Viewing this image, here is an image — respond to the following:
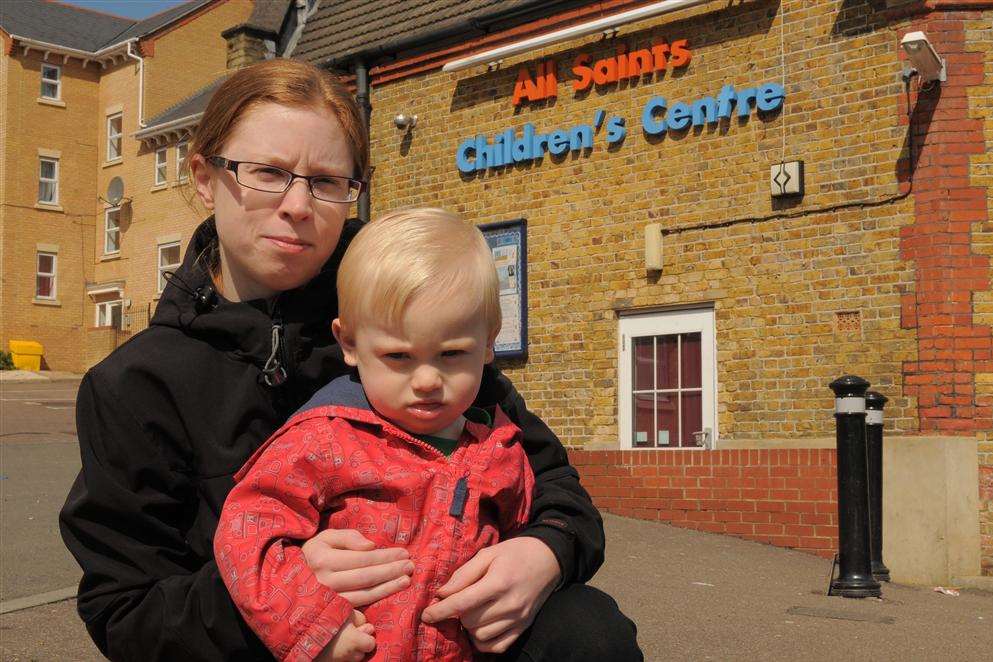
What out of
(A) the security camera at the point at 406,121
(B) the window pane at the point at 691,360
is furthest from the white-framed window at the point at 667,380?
(A) the security camera at the point at 406,121

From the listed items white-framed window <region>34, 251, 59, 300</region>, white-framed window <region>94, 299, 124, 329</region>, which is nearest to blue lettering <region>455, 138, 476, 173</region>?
white-framed window <region>94, 299, 124, 329</region>

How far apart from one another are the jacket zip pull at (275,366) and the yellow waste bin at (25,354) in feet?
119

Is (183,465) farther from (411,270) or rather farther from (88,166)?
(88,166)

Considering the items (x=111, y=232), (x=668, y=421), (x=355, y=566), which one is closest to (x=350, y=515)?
(x=355, y=566)

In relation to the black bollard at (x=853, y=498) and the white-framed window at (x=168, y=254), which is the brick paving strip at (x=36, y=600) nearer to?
the black bollard at (x=853, y=498)

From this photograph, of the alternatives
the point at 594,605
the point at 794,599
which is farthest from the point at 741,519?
the point at 594,605

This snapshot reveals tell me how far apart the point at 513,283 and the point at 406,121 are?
108 inches

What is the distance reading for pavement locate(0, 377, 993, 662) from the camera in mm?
6199

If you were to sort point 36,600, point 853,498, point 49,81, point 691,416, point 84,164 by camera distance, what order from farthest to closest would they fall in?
1. point 84,164
2. point 49,81
3. point 691,416
4. point 853,498
5. point 36,600

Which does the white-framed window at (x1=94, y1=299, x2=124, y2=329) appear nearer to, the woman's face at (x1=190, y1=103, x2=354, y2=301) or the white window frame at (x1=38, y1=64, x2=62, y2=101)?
the white window frame at (x1=38, y1=64, x2=62, y2=101)

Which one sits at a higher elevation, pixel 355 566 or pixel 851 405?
pixel 851 405

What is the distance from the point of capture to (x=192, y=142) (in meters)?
2.76

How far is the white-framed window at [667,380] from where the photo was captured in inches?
482

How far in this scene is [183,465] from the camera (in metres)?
2.42
